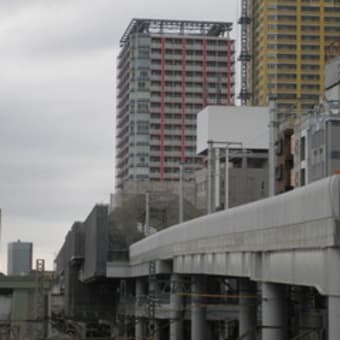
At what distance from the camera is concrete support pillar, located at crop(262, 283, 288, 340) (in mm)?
31906

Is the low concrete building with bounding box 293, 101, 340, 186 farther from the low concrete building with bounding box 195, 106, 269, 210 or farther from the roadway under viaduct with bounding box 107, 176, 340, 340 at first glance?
the roadway under viaduct with bounding box 107, 176, 340, 340

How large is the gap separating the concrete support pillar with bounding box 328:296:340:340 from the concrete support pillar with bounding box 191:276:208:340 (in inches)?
1097

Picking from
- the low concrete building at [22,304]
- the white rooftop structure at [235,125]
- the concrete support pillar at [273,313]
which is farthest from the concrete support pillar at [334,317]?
the white rooftop structure at [235,125]

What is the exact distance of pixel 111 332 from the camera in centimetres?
10475

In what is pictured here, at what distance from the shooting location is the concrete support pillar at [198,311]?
5159 cm

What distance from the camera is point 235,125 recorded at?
15175 cm

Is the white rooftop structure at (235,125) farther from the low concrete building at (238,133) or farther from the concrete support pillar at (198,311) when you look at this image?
the concrete support pillar at (198,311)

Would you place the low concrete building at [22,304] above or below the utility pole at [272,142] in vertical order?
below

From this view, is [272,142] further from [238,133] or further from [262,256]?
[238,133]

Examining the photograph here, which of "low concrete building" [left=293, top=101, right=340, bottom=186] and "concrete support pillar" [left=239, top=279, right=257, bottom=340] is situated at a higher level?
"low concrete building" [left=293, top=101, right=340, bottom=186]

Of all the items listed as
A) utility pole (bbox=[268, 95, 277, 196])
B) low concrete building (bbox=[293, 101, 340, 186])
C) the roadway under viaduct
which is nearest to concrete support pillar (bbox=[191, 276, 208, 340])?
the roadway under viaduct

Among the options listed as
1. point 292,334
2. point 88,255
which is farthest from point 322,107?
point 292,334

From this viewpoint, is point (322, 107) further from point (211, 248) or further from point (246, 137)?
point (211, 248)

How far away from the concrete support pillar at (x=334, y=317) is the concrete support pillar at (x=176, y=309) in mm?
33908
